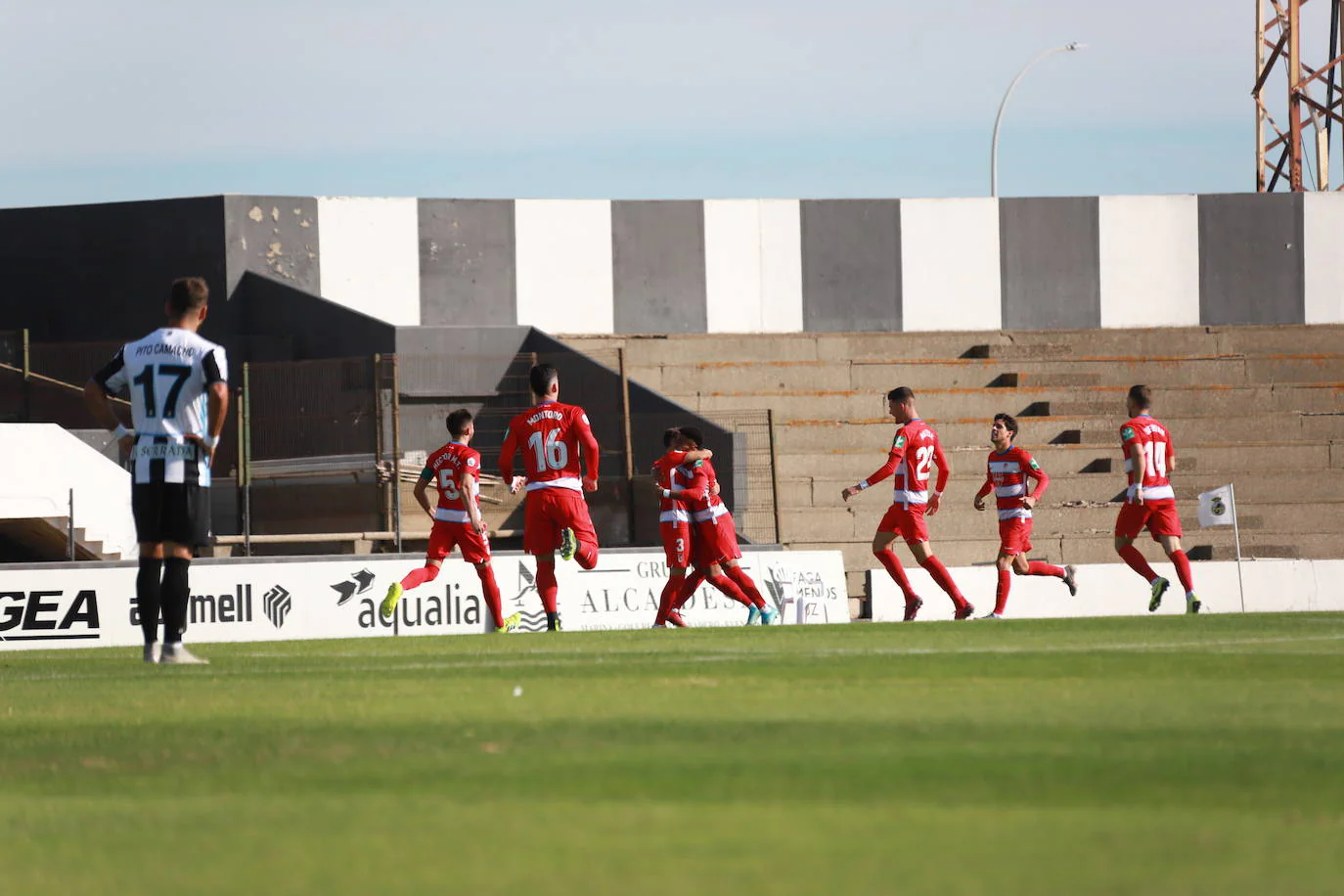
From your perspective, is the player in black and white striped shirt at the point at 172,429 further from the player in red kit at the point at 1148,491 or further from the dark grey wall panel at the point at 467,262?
the dark grey wall panel at the point at 467,262

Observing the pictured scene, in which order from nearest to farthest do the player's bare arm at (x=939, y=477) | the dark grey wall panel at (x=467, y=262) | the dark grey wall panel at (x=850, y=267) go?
the player's bare arm at (x=939, y=477) < the dark grey wall panel at (x=467, y=262) < the dark grey wall panel at (x=850, y=267)

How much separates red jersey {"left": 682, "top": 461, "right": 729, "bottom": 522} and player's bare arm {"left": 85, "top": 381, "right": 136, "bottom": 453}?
7473 millimetres

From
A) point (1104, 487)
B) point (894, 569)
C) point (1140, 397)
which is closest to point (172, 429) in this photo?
point (894, 569)

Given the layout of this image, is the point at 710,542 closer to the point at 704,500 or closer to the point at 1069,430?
the point at 704,500

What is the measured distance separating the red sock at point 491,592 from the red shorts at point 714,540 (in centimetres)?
219

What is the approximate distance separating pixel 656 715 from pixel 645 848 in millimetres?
2685

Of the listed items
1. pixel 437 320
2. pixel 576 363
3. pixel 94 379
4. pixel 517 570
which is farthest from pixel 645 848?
pixel 437 320

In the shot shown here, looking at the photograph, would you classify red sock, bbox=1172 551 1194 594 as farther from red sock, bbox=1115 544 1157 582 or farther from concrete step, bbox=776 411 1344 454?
concrete step, bbox=776 411 1344 454

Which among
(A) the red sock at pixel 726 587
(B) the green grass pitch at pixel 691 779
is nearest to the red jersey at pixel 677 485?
(A) the red sock at pixel 726 587

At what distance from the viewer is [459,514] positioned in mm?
16078

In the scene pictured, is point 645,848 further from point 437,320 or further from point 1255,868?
point 437,320

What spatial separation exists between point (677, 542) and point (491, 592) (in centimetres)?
210

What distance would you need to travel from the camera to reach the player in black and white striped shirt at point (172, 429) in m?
9.93

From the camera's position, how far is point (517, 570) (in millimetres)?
19953
